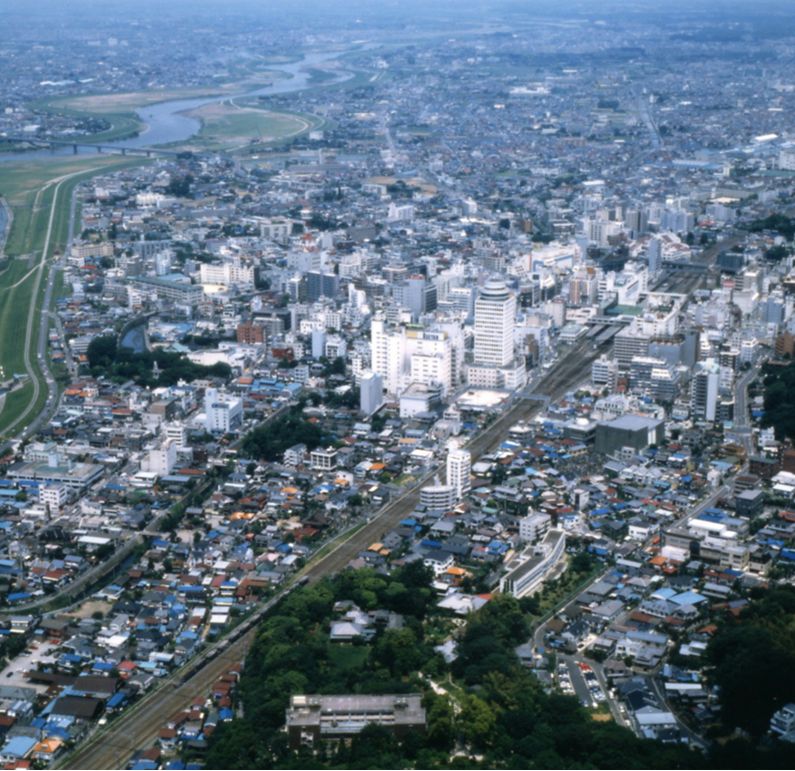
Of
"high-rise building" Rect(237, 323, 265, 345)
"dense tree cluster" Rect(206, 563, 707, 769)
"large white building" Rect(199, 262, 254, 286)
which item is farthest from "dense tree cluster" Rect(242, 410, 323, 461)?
"large white building" Rect(199, 262, 254, 286)

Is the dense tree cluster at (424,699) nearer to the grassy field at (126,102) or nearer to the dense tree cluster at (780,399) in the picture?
the dense tree cluster at (780,399)

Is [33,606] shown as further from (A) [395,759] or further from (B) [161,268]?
(B) [161,268]

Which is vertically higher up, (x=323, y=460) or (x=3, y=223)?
(x=323, y=460)

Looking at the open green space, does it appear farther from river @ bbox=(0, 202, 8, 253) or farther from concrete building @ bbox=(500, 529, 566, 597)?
river @ bbox=(0, 202, 8, 253)

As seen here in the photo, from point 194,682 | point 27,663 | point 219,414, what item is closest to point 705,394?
point 219,414

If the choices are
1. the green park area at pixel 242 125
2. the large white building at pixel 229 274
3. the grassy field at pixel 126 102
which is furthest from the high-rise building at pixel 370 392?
the grassy field at pixel 126 102

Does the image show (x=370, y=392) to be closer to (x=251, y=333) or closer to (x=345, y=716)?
(x=251, y=333)
